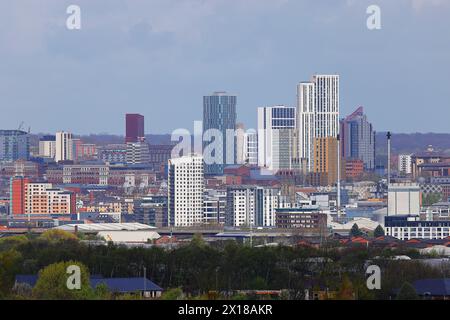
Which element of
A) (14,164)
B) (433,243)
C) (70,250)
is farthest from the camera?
(14,164)

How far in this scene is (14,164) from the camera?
306 feet

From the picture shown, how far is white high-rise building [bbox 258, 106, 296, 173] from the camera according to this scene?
311 ft

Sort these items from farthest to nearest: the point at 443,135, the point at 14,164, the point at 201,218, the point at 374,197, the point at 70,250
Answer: the point at 443,135
the point at 14,164
the point at 374,197
the point at 201,218
the point at 70,250

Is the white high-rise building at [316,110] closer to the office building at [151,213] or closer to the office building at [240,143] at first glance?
the office building at [240,143]

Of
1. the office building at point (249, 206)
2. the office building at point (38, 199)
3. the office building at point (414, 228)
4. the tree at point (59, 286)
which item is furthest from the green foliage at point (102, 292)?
the office building at point (38, 199)

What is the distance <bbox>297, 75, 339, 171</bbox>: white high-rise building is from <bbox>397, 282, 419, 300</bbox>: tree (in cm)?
7243

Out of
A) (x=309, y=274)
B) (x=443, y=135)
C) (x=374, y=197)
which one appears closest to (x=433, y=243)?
(x=309, y=274)

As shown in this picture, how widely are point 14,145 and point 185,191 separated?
25.4 m

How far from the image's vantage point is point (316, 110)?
102 metres

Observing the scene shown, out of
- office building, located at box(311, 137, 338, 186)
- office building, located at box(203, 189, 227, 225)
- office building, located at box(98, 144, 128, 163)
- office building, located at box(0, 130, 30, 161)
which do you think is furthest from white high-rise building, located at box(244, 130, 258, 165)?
office building, located at box(203, 189, 227, 225)

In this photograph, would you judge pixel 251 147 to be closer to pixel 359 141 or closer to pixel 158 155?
pixel 158 155

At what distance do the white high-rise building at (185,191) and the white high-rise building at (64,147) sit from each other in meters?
27.5
